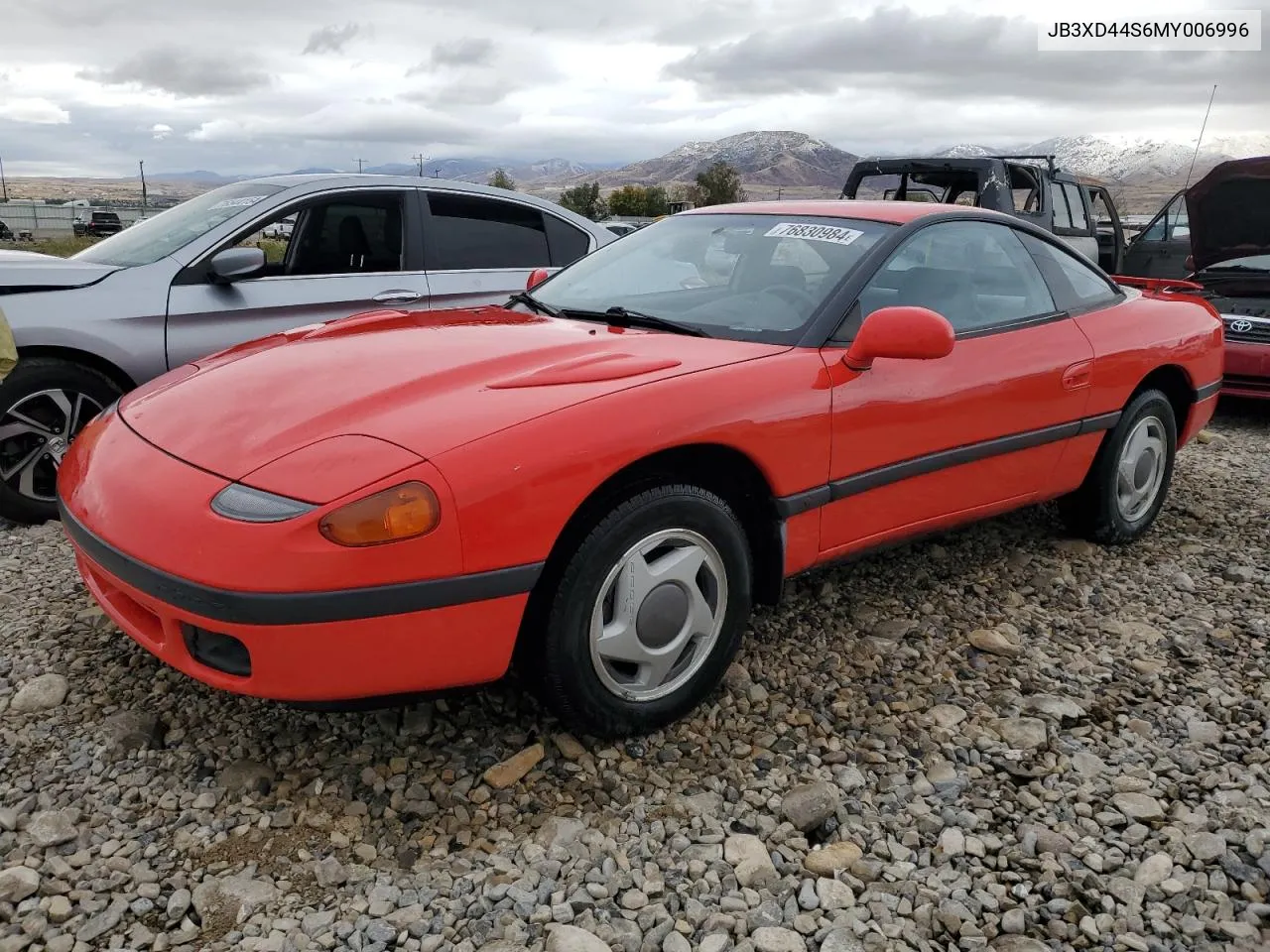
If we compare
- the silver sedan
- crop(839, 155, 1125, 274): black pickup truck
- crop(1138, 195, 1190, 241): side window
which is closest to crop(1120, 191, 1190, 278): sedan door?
crop(1138, 195, 1190, 241): side window

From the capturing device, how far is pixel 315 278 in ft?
15.3

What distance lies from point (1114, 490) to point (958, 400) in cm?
131

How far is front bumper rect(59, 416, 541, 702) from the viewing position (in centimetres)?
198

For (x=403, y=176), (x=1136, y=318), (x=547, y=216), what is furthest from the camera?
(x=547, y=216)

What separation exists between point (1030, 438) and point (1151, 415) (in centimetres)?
98

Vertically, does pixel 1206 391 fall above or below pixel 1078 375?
below

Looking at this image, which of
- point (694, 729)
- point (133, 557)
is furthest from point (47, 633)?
point (694, 729)

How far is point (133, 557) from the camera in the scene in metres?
2.13

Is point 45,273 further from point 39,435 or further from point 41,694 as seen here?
point 41,694

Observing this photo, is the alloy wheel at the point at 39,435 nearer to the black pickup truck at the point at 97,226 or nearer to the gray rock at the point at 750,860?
the gray rock at the point at 750,860

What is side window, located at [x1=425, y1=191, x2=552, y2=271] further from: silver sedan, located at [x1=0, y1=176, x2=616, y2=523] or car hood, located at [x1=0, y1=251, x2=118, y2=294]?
car hood, located at [x1=0, y1=251, x2=118, y2=294]

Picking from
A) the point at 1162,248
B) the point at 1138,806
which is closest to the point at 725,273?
the point at 1138,806

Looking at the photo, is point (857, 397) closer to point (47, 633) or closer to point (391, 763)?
point (391, 763)

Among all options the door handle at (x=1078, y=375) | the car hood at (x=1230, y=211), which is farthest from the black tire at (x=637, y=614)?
the car hood at (x=1230, y=211)
